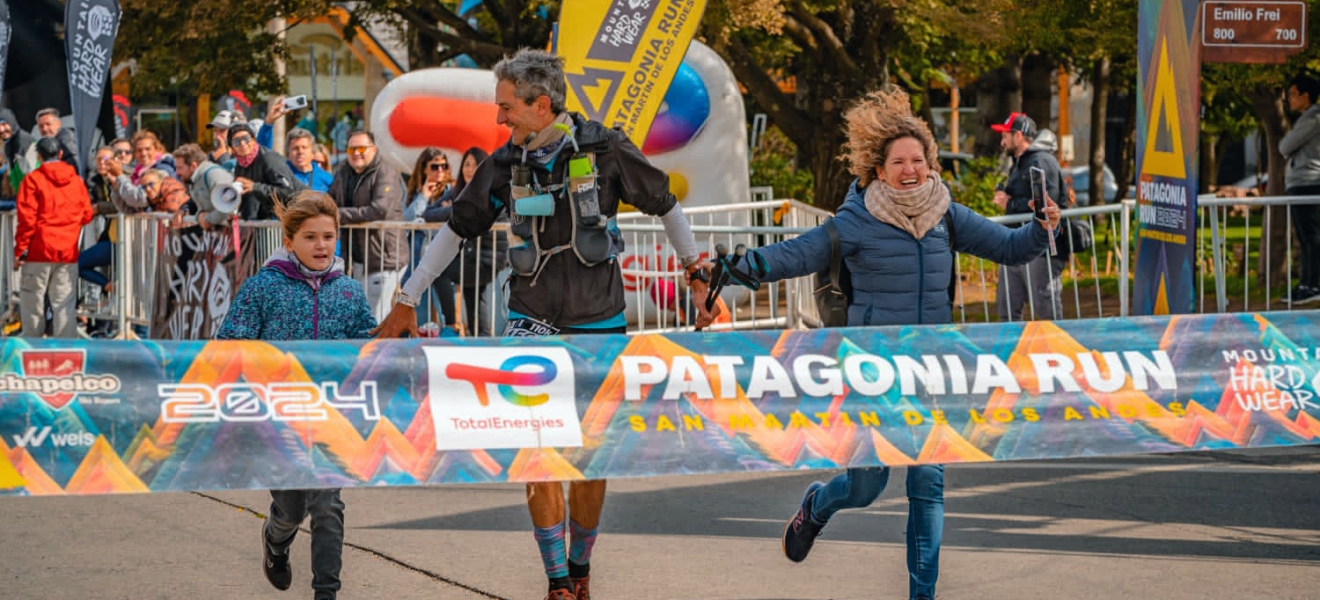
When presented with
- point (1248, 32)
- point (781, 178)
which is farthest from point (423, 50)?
point (1248, 32)

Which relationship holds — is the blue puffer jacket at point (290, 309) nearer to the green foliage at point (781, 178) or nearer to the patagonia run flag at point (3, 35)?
the patagonia run flag at point (3, 35)

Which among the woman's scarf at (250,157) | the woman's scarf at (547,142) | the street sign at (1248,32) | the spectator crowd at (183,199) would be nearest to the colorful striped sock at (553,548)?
the woman's scarf at (547,142)

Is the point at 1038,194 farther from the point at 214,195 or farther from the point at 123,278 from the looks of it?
the point at 123,278

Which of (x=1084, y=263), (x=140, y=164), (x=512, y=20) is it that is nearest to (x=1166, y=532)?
(x=140, y=164)

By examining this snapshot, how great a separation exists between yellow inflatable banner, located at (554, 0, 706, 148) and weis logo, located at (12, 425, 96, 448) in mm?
4988

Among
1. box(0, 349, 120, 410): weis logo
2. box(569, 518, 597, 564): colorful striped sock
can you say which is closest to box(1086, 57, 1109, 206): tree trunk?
box(569, 518, 597, 564): colorful striped sock

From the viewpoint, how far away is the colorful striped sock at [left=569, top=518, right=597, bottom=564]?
582cm

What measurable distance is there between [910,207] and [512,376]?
1.43 metres

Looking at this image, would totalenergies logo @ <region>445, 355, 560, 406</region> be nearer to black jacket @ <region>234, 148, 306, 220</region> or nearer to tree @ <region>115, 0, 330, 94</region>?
black jacket @ <region>234, 148, 306, 220</region>

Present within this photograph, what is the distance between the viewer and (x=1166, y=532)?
717cm

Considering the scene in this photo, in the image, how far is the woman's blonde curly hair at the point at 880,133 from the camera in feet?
18.9

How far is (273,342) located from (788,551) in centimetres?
215

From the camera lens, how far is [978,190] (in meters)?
21.9

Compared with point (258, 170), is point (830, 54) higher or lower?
higher
